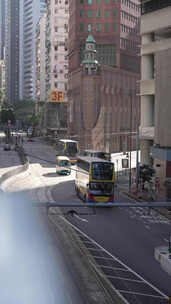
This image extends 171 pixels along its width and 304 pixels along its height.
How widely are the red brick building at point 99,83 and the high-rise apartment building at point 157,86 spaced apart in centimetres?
2913

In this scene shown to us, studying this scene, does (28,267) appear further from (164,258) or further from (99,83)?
(99,83)

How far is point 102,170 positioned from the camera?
36.3m

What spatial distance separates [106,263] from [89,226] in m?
9.04

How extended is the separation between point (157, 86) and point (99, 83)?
49294mm

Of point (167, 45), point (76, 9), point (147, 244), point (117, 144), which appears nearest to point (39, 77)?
point (76, 9)

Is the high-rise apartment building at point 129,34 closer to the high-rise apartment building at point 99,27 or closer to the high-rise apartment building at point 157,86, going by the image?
the high-rise apartment building at point 99,27

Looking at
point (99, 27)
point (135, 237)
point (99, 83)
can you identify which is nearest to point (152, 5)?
point (135, 237)

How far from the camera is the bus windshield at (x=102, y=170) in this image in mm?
36256

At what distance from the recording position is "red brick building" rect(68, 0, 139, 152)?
96188 mm

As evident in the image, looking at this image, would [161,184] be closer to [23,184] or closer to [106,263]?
[23,184]

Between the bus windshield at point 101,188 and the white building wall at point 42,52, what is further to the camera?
the white building wall at point 42,52

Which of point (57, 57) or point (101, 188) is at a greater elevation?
point (57, 57)

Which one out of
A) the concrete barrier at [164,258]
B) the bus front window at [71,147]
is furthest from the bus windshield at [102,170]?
the bus front window at [71,147]

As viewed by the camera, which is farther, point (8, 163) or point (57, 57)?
point (57, 57)
